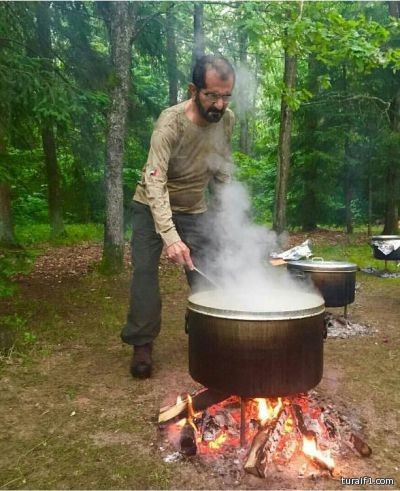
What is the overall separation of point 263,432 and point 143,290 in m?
1.59

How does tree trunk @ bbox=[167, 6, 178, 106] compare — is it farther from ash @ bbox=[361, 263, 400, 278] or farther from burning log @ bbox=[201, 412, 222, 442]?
burning log @ bbox=[201, 412, 222, 442]

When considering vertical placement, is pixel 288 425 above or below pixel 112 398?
above

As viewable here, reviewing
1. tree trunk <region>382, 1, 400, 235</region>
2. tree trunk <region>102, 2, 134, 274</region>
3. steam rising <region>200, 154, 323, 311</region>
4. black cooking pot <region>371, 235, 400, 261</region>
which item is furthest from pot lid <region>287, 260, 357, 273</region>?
tree trunk <region>382, 1, 400, 235</region>

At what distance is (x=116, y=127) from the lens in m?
8.04

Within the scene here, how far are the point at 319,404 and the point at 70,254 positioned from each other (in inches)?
331

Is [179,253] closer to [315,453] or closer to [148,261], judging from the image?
[148,261]

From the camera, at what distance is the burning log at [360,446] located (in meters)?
2.83

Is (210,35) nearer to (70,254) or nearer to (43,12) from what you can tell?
(43,12)

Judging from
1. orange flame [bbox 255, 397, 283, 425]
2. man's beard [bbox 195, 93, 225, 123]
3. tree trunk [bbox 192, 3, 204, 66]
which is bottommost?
orange flame [bbox 255, 397, 283, 425]

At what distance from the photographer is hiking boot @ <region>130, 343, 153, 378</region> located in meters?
4.07

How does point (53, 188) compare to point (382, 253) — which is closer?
point (382, 253)

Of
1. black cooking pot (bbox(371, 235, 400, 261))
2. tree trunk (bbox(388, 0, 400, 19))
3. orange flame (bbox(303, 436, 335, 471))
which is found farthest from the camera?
tree trunk (bbox(388, 0, 400, 19))

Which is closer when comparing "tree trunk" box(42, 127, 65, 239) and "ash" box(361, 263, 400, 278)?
"ash" box(361, 263, 400, 278)

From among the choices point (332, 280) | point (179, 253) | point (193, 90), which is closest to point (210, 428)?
point (179, 253)
